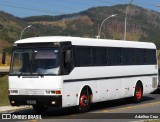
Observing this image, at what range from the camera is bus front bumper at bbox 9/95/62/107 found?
56.4 feet

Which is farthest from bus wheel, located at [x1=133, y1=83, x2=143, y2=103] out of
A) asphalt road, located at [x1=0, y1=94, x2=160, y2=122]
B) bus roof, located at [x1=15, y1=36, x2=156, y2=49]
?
bus roof, located at [x1=15, y1=36, x2=156, y2=49]

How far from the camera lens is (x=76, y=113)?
18.6 metres

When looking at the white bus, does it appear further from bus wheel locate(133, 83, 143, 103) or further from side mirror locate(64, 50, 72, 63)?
bus wheel locate(133, 83, 143, 103)

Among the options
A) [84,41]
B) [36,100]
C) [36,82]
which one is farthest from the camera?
[84,41]

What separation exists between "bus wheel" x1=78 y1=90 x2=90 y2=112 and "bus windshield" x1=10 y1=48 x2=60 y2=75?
72.7 inches

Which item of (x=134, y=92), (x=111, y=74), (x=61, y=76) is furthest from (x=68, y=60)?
(x=134, y=92)

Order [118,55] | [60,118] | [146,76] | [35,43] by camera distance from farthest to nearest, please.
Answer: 1. [146,76]
2. [118,55]
3. [35,43]
4. [60,118]

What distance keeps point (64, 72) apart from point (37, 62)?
1.01 meters

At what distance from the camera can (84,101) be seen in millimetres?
18812

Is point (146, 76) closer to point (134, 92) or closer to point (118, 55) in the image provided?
point (134, 92)

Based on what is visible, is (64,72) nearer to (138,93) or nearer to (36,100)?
(36,100)

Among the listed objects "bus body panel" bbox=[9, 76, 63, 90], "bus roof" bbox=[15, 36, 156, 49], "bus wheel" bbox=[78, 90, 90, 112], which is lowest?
"bus wheel" bbox=[78, 90, 90, 112]

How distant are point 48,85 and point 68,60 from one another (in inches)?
47.6

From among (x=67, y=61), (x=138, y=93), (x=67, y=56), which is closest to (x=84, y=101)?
(x=67, y=61)
